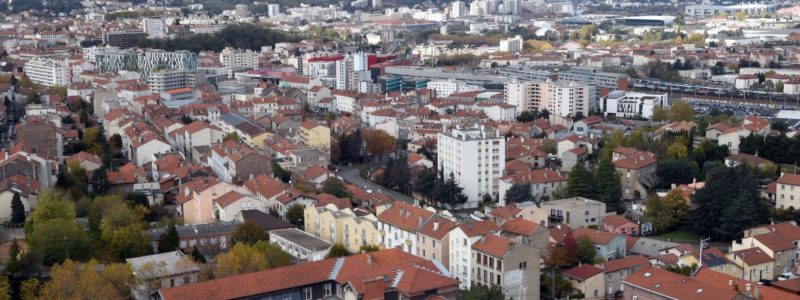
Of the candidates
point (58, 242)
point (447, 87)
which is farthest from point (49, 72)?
point (58, 242)

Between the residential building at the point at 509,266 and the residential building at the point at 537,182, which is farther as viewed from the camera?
the residential building at the point at 537,182

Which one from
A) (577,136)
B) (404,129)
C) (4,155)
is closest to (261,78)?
(404,129)

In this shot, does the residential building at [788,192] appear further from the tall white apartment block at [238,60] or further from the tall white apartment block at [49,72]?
the tall white apartment block at [238,60]

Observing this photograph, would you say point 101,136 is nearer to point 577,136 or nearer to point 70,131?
point 70,131

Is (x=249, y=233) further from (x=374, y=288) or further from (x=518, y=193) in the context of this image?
(x=518, y=193)

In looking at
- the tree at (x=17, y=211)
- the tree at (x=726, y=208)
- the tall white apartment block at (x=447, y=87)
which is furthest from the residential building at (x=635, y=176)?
the tall white apartment block at (x=447, y=87)

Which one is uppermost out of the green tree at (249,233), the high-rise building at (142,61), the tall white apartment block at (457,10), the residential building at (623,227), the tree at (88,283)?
the tall white apartment block at (457,10)

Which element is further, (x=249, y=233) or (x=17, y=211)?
(x=17, y=211)
